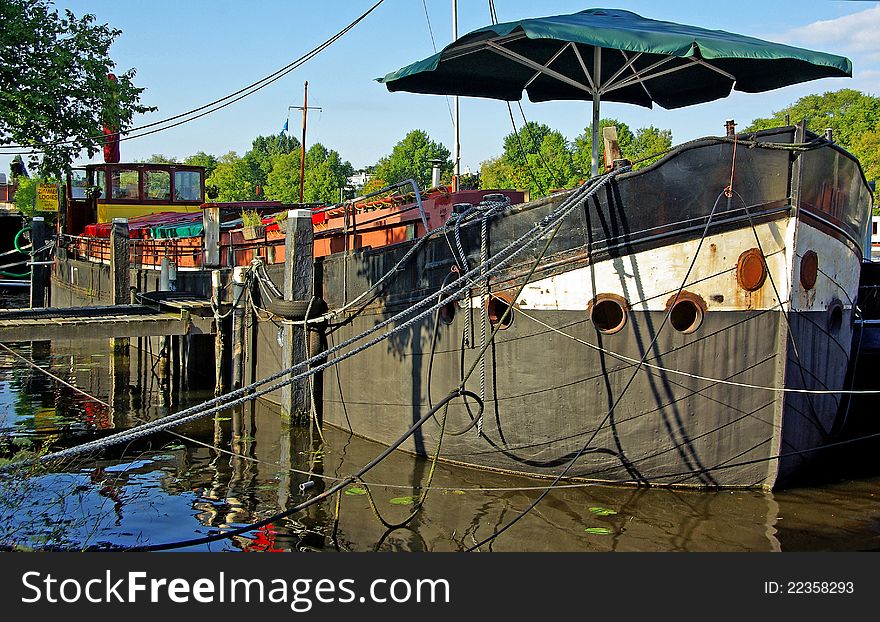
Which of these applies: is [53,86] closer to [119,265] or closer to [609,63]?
[609,63]

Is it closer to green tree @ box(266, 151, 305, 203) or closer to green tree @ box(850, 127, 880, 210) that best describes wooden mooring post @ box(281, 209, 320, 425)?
green tree @ box(850, 127, 880, 210)

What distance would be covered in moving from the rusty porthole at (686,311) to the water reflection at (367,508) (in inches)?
61.8

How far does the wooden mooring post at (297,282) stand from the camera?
12734mm

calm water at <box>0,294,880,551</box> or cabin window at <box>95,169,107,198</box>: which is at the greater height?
cabin window at <box>95,169,107,198</box>

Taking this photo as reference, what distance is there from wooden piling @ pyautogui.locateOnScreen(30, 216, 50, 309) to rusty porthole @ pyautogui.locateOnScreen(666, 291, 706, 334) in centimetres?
2447

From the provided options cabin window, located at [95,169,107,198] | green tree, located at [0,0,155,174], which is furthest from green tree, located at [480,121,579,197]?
green tree, located at [0,0,155,174]

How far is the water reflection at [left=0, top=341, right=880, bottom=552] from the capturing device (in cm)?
755

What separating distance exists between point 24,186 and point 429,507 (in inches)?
3239

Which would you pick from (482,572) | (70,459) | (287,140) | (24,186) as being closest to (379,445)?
(70,459)

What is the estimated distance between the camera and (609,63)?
1159 centimetres

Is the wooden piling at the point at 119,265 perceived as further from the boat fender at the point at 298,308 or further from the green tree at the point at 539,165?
the green tree at the point at 539,165

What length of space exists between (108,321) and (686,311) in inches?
331

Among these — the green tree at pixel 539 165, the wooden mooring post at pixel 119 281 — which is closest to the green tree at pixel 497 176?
the green tree at pixel 539 165

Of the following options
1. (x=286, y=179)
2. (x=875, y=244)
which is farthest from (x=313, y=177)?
(x=875, y=244)
